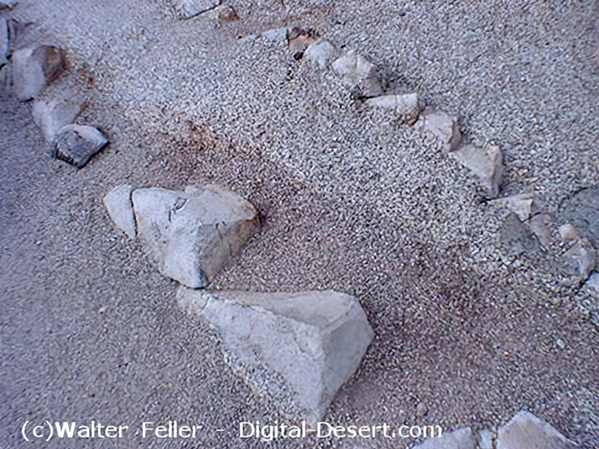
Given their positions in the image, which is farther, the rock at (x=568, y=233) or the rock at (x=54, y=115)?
the rock at (x=54, y=115)

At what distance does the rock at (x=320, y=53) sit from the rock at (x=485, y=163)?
47 centimetres

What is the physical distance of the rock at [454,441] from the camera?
943 mm

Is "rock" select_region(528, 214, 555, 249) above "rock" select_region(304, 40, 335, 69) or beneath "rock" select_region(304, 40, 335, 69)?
beneath

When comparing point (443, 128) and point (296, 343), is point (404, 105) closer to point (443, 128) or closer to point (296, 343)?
point (443, 128)

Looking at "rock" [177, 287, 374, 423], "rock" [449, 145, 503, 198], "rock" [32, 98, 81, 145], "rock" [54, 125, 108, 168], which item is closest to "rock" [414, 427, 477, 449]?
"rock" [177, 287, 374, 423]

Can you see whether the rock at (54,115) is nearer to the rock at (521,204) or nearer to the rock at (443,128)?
the rock at (443,128)

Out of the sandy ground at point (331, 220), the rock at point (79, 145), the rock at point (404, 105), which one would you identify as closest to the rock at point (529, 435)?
the sandy ground at point (331, 220)

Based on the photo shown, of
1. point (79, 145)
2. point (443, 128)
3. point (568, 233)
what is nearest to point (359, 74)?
point (443, 128)

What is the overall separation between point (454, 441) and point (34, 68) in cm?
167

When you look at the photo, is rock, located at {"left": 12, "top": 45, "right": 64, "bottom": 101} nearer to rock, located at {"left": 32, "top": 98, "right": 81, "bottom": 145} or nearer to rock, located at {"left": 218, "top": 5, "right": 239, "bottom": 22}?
rock, located at {"left": 32, "top": 98, "right": 81, "bottom": 145}

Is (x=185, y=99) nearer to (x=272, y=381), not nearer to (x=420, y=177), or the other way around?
(x=420, y=177)

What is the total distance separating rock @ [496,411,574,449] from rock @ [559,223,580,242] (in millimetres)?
413

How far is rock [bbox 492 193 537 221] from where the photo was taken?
3.76ft

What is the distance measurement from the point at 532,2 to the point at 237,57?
2.81ft
